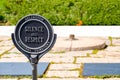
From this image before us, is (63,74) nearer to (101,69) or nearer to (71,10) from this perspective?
(101,69)

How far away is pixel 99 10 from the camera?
45.9ft

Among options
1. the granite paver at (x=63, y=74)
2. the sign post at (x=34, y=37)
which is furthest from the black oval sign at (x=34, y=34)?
the granite paver at (x=63, y=74)

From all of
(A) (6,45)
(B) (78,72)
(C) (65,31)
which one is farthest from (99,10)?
(B) (78,72)

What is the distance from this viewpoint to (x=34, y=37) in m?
4.35

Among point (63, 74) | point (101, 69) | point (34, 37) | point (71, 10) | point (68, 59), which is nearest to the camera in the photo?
point (34, 37)

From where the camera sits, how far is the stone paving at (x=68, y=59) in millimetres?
6816

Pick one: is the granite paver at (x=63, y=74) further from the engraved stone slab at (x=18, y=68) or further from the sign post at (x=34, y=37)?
the sign post at (x=34, y=37)

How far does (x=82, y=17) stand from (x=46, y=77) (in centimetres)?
767

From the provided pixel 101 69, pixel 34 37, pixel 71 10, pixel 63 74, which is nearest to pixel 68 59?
pixel 101 69

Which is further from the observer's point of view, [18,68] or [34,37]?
[18,68]

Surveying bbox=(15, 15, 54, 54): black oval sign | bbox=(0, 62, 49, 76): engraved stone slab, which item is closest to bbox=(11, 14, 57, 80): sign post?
bbox=(15, 15, 54, 54): black oval sign

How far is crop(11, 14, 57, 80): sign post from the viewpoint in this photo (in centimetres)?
432

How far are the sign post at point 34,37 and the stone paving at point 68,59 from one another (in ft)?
7.53

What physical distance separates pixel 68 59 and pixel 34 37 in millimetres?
3950
